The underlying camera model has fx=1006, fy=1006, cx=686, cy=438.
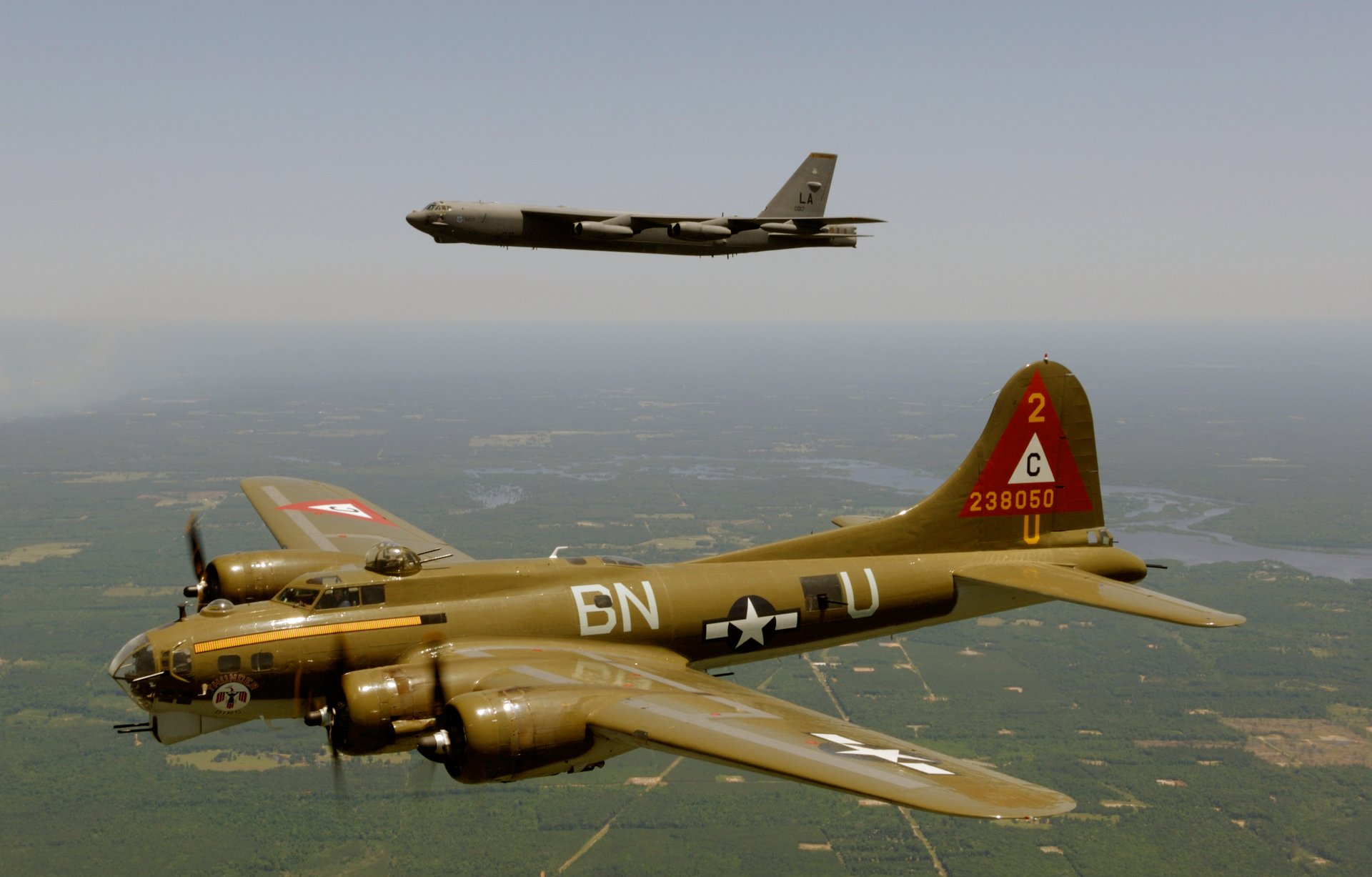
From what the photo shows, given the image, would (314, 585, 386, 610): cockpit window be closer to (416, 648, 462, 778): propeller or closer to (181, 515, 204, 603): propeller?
(416, 648, 462, 778): propeller

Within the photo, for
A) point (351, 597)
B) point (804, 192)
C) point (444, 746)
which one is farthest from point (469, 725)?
point (804, 192)

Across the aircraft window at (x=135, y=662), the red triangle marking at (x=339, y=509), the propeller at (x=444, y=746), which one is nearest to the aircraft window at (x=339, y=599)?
the aircraft window at (x=135, y=662)

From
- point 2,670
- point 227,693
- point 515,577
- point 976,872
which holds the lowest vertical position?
point 976,872

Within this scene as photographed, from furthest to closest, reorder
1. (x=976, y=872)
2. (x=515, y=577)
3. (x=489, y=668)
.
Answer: (x=976, y=872) → (x=515, y=577) → (x=489, y=668)

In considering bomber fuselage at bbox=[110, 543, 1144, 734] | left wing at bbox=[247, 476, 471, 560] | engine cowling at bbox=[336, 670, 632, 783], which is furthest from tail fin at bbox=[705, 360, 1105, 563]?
left wing at bbox=[247, 476, 471, 560]

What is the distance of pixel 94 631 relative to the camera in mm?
185750

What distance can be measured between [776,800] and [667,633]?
114554mm

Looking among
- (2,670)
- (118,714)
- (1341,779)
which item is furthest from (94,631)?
(1341,779)

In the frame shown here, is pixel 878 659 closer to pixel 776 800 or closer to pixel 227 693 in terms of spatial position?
pixel 776 800

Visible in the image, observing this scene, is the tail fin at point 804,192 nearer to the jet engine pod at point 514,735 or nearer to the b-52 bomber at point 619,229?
the b-52 bomber at point 619,229

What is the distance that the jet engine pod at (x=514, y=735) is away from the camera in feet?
58.1

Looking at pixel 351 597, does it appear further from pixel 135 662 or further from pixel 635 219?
pixel 635 219

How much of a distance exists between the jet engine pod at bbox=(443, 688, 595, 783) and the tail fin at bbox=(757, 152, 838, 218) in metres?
44.3

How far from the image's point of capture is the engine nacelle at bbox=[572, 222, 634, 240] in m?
46.2
